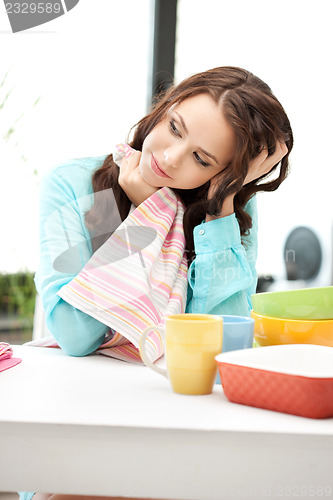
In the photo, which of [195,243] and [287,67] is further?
[287,67]

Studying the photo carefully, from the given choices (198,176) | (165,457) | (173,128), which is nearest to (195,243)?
(198,176)

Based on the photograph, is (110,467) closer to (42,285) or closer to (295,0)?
(42,285)

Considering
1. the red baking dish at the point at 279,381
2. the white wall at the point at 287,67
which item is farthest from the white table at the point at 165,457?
the white wall at the point at 287,67

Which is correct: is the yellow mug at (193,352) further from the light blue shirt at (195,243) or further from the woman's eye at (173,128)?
the woman's eye at (173,128)

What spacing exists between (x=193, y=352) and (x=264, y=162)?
0.76m

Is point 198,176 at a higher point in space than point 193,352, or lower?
higher

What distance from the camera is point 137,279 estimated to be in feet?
3.41

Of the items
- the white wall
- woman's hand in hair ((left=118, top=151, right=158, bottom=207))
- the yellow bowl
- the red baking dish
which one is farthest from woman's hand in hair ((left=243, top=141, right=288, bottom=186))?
the white wall

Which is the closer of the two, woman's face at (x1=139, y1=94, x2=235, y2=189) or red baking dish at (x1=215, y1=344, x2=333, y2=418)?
red baking dish at (x1=215, y1=344, x2=333, y2=418)

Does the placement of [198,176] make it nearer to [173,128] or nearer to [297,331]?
[173,128]

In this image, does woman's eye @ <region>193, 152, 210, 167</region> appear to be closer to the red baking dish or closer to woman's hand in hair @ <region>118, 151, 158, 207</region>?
woman's hand in hair @ <region>118, 151, 158, 207</region>

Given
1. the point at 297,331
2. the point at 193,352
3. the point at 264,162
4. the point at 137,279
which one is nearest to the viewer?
the point at 193,352

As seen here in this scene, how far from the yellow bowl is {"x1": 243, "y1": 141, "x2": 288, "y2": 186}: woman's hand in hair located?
0.56 meters

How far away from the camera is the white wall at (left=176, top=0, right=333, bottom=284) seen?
2.89 meters
